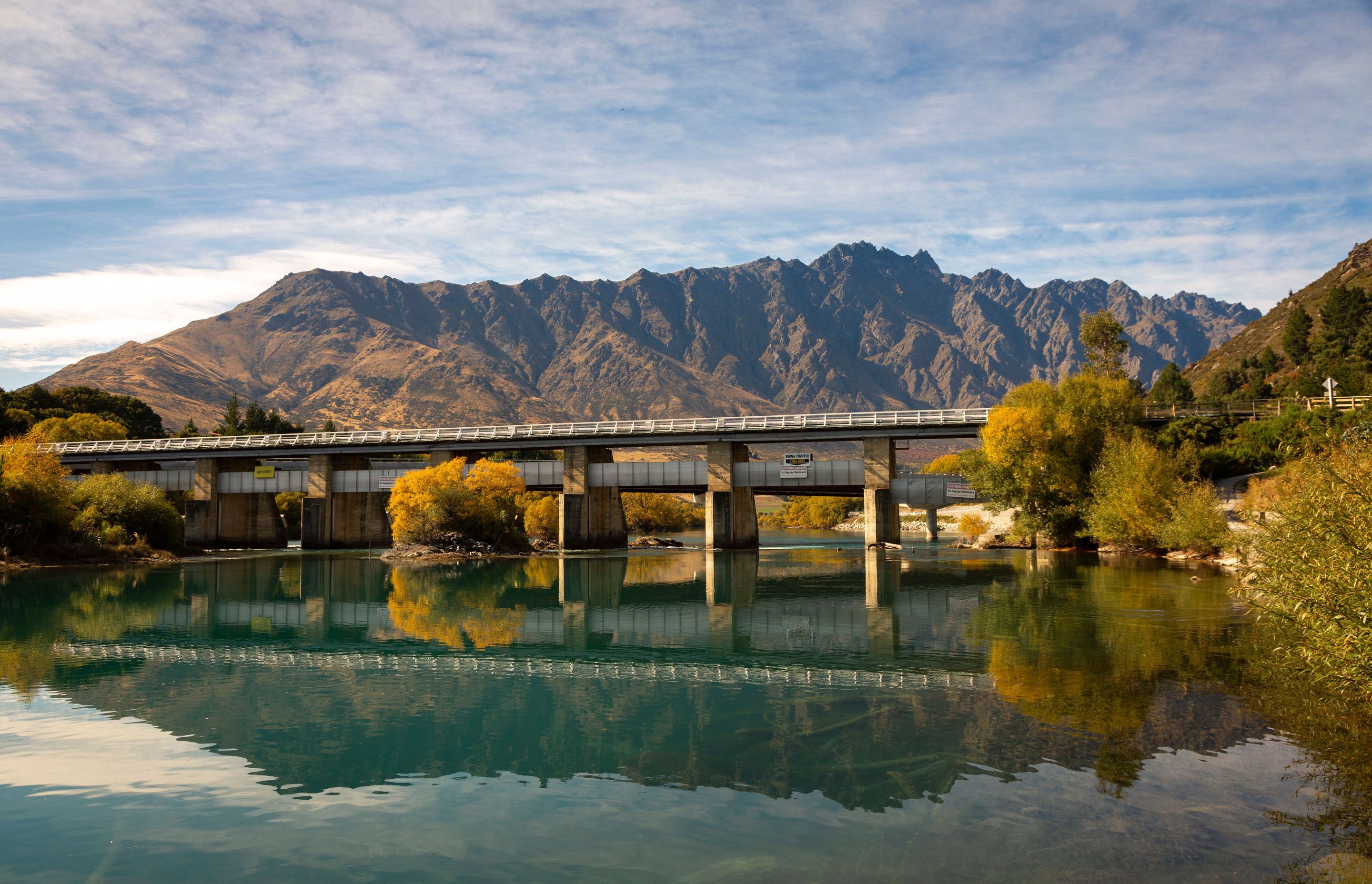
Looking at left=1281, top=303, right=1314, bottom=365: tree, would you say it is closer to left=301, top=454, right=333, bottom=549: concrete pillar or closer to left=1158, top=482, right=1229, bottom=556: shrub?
left=1158, top=482, right=1229, bottom=556: shrub

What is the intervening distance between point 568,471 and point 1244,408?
178 feet

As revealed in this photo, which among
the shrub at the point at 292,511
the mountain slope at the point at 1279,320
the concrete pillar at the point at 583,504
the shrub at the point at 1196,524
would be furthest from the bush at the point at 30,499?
the mountain slope at the point at 1279,320

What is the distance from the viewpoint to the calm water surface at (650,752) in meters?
10.0

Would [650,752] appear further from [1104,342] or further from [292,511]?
[292,511]

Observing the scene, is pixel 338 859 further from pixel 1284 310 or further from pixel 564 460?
pixel 1284 310

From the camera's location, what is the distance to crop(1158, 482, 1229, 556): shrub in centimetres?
4769

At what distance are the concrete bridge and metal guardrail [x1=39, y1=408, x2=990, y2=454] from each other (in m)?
0.14

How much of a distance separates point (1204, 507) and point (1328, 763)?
3990 centimetres

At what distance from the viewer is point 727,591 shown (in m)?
43.1

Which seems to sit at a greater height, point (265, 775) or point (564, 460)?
point (564, 460)

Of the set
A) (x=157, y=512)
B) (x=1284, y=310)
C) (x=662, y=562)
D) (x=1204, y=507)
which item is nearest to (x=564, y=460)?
(x=662, y=562)

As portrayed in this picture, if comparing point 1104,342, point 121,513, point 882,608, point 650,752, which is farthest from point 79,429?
point 1104,342

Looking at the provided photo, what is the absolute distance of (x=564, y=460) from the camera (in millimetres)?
76688

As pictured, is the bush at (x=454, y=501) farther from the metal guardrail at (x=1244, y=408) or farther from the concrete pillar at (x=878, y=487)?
the metal guardrail at (x=1244, y=408)
